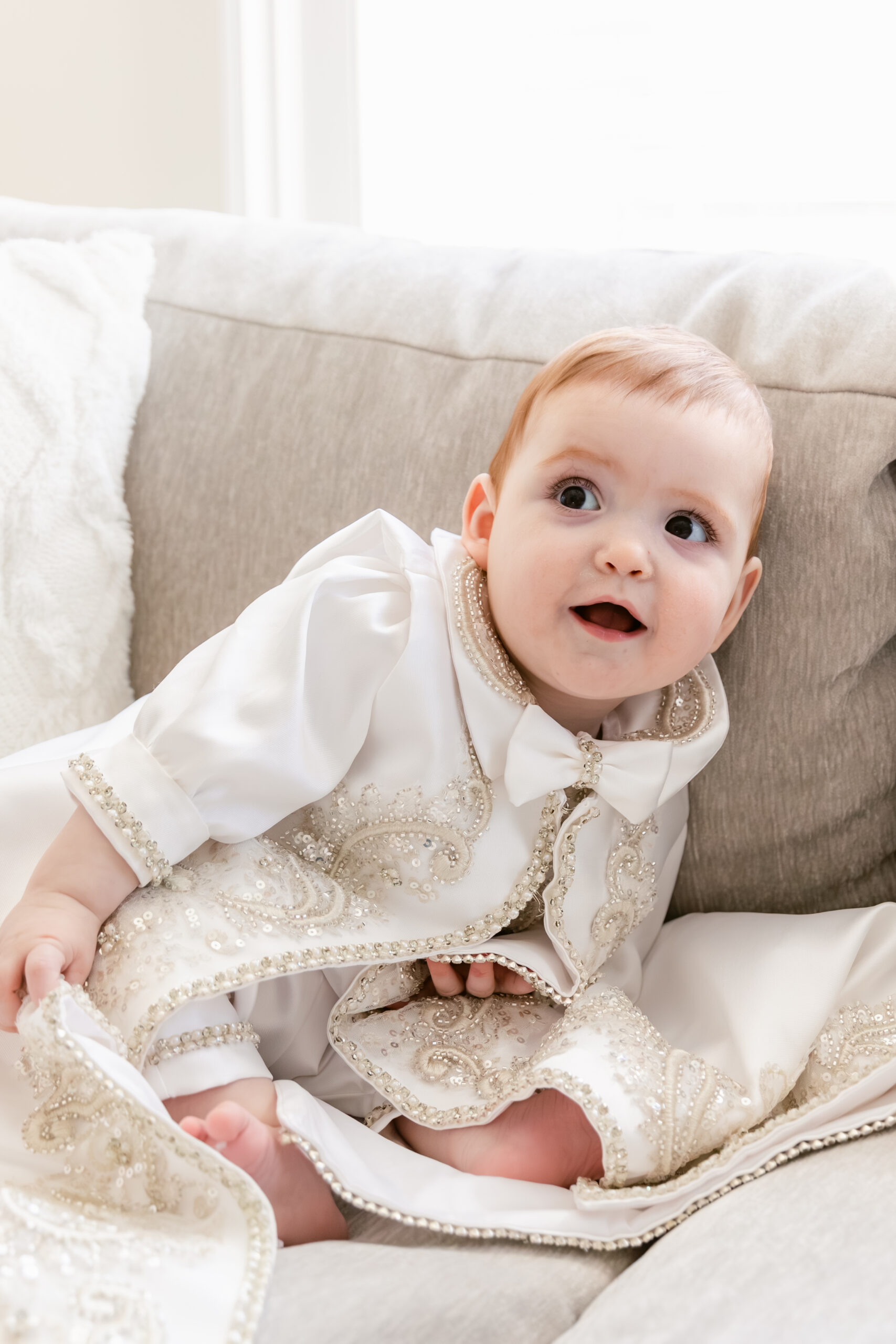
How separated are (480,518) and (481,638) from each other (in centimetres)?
13

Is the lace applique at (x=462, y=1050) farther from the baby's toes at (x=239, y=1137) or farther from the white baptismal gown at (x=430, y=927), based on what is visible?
the baby's toes at (x=239, y=1137)

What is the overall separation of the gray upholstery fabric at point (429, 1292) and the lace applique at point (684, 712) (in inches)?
16.2

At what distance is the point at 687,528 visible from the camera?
0.97m

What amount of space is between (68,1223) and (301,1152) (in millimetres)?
186

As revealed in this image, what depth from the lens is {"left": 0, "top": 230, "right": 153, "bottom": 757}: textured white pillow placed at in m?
1.17

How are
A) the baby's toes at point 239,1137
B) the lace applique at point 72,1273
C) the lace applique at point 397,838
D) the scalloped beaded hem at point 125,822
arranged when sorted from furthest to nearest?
the lace applique at point 397,838 → the scalloped beaded hem at point 125,822 → the baby's toes at point 239,1137 → the lace applique at point 72,1273

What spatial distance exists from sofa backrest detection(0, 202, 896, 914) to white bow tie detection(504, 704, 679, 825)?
115mm

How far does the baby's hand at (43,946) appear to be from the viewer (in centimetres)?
80

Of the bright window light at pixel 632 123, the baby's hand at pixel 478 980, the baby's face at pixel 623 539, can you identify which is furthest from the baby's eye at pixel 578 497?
the bright window light at pixel 632 123

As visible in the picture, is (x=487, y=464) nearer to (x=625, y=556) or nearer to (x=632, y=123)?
(x=625, y=556)

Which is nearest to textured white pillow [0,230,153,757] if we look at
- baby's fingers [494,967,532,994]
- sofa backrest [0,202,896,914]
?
sofa backrest [0,202,896,914]

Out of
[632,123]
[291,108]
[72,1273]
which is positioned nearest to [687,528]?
[72,1273]

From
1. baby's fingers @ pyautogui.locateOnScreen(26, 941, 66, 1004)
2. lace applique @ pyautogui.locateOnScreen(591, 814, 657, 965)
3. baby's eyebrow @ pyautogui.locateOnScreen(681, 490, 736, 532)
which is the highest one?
baby's eyebrow @ pyautogui.locateOnScreen(681, 490, 736, 532)

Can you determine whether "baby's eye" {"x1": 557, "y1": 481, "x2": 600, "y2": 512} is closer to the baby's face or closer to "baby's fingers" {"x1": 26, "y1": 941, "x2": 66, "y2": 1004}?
the baby's face
